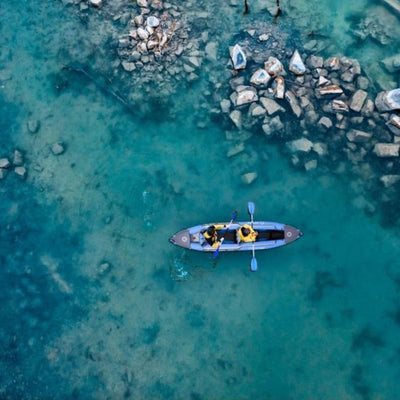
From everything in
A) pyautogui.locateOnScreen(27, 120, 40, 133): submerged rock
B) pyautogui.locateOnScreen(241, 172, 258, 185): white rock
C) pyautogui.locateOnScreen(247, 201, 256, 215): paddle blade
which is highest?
pyautogui.locateOnScreen(27, 120, 40, 133): submerged rock

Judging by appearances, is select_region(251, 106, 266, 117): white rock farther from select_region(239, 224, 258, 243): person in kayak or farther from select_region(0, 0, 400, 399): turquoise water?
select_region(239, 224, 258, 243): person in kayak

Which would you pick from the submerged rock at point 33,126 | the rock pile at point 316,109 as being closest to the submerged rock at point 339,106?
the rock pile at point 316,109

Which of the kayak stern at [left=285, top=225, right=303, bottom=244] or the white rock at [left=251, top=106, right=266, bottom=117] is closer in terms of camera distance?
the kayak stern at [left=285, top=225, right=303, bottom=244]

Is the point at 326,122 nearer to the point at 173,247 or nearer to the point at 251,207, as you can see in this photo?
the point at 251,207

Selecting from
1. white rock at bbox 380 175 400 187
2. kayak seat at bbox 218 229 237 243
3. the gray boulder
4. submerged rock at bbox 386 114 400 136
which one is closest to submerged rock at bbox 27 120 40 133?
kayak seat at bbox 218 229 237 243

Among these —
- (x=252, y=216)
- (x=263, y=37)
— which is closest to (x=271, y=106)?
(x=263, y=37)

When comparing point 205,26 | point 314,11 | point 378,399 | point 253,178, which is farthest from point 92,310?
point 314,11

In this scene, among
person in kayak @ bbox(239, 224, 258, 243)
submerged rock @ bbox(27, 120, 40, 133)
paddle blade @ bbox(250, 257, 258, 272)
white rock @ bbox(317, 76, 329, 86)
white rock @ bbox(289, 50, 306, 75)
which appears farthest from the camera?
submerged rock @ bbox(27, 120, 40, 133)
